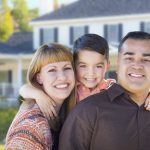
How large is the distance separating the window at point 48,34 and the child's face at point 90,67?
28.5 meters

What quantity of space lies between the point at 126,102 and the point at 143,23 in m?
27.0

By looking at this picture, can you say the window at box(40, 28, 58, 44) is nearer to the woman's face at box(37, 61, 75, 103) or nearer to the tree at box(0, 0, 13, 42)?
the tree at box(0, 0, 13, 42)

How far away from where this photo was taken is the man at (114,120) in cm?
357

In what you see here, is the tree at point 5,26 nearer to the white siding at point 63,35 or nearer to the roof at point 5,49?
the roof at point 5,49

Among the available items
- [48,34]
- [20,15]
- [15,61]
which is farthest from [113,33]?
[20,15]

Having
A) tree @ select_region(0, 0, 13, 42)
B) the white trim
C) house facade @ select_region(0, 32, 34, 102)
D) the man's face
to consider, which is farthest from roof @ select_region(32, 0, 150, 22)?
the man's face

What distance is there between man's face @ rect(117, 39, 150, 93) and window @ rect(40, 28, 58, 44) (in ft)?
95.5

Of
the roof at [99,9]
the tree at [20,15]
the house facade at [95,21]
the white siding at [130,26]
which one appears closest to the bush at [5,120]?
the house facade at [95,21]

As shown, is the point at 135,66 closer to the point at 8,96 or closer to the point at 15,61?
the point at 8,96

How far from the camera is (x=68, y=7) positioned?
35.3 m

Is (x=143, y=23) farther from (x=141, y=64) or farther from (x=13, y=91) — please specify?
(x=141, y=64)

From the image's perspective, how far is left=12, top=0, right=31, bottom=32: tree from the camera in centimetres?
6269

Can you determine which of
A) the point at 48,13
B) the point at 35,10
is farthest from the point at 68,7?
the point at 35,10

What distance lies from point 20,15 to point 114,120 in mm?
60316
